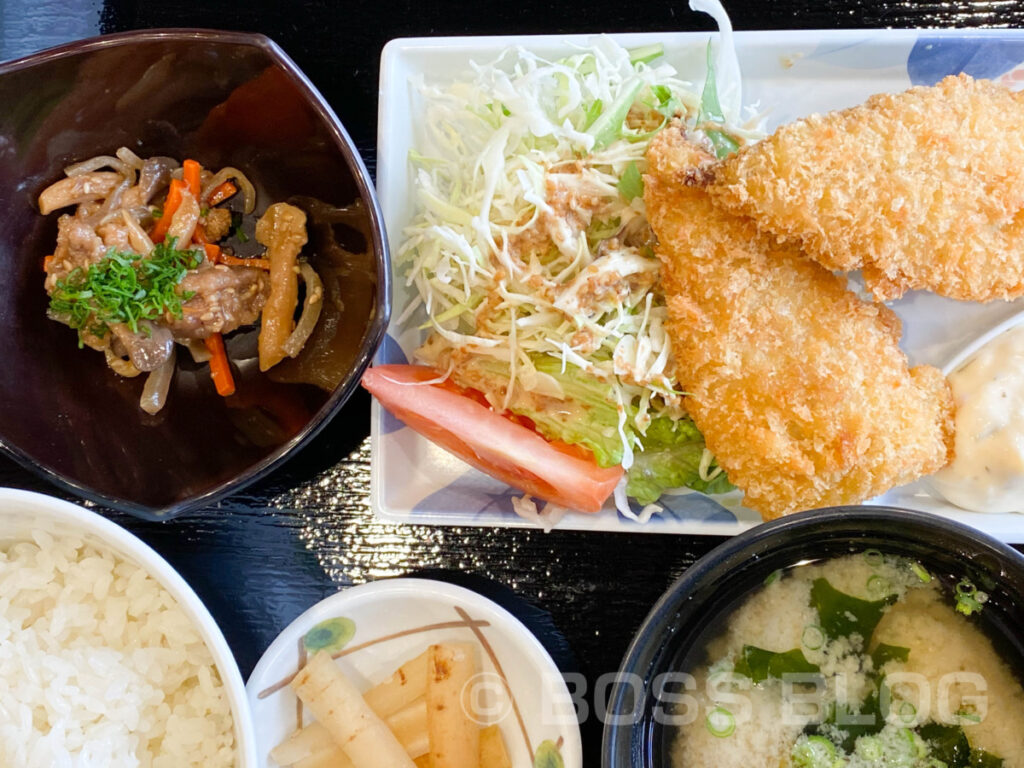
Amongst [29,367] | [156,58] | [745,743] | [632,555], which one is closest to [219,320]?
[29,367]

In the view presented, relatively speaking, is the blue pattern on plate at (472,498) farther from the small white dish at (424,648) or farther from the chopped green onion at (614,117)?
the chopped green onion at (614,117)

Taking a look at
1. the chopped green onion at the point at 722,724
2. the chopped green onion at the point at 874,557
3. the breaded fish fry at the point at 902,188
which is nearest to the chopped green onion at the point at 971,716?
the chopped green onion at the point at 874,557

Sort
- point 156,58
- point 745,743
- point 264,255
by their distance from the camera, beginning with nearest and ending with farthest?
point 745,743 < point 156,58 < point 264,255

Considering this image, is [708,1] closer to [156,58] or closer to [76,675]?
[156,58]

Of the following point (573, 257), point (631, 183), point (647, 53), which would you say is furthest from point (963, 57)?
point (573, 257)

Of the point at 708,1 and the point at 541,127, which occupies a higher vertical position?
the point at 708,1

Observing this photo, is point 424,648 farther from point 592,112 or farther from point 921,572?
point 592,112
